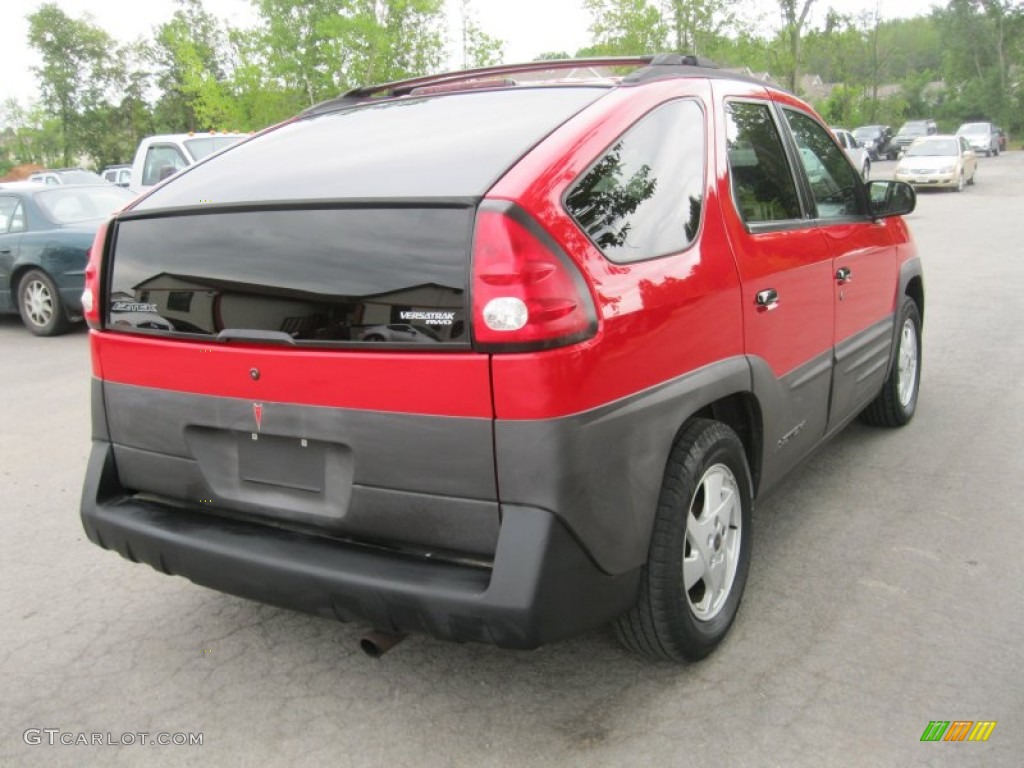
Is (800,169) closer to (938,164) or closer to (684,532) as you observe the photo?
(684,532)

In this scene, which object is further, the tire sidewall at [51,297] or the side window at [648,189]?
the tire sidewall at [51,297]

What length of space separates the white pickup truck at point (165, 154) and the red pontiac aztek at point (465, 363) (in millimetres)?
10625

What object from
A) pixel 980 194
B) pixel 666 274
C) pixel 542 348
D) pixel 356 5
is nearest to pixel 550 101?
pixel 666 274

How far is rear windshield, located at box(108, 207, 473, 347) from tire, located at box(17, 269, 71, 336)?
771 centimetres

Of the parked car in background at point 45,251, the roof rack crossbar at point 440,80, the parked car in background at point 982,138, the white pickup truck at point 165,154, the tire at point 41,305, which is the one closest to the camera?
the roof rack crossbar at point 440,80

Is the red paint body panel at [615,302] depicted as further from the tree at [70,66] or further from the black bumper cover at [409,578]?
the tree at [70,66]

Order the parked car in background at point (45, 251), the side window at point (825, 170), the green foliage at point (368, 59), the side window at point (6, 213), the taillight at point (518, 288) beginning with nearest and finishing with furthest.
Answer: the taillight at point (518, 288), the side window at point (825, 170), the parked car in background at point (45, 251), the side window at point (6, 213), the green foliage at point (368, 59)

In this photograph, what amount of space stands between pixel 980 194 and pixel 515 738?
26422mm

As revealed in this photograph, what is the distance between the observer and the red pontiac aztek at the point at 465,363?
2.30 m

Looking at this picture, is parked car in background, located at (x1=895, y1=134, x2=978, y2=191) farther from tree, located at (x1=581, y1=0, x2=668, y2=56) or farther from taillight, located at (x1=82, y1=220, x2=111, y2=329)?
taillight, located at (x1=82, y1=220, x2=111, y2=329)

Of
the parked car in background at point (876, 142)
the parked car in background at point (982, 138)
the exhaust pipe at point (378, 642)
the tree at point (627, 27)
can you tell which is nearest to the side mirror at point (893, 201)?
the exhaust pipe at point (378, 642)

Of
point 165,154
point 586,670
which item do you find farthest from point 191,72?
point 586,670

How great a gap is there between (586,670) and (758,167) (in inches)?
75.8

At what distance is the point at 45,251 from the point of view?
9.66 metres
